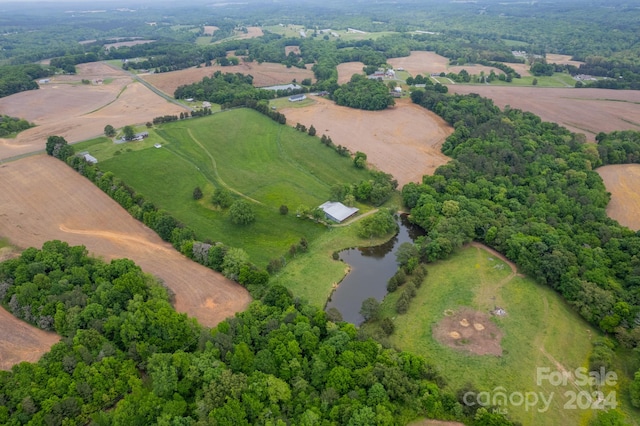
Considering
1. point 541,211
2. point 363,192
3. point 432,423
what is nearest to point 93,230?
point 363,192

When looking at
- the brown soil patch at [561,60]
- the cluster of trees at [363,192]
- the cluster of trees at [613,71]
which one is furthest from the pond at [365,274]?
the brown soil patch at [561,60]

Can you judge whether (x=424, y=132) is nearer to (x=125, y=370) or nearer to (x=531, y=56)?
(x=125, y=370)

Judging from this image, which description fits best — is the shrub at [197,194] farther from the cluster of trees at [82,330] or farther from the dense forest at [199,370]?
the dense forest at [199,370]

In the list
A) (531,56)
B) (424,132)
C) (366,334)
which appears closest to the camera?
(366,334)

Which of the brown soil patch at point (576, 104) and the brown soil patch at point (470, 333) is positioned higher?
the brown soil patch at point (576, 104)

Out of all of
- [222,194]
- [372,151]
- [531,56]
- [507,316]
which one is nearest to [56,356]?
[222,194]

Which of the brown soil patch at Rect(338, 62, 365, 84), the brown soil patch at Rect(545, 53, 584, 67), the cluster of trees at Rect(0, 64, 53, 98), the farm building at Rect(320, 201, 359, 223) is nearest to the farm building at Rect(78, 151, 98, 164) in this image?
the farm building at Rect(320, 201, 359, 223)

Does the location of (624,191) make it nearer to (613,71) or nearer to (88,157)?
(613,71)
